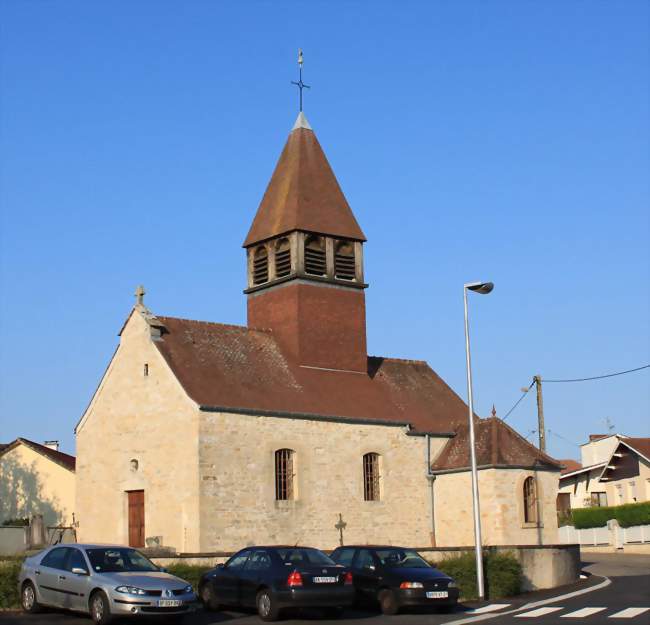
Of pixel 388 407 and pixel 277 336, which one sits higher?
pixel 277 336

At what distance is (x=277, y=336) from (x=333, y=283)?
9.51 ft

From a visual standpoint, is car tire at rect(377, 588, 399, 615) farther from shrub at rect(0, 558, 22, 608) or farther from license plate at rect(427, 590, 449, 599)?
shrub at rect(0, 558, 22, 608)

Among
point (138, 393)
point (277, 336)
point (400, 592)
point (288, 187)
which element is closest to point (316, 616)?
point (400, 592)

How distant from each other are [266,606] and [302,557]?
4.44 ft

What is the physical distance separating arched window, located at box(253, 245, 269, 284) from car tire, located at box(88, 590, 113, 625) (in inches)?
855

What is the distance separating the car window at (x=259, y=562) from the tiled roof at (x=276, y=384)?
37.0 feet

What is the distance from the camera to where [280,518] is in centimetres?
3294

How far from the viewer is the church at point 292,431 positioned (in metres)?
32.3

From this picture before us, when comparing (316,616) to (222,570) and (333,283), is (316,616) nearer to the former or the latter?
(222,570)

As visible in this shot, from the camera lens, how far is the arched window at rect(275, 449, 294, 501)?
33.4 meters

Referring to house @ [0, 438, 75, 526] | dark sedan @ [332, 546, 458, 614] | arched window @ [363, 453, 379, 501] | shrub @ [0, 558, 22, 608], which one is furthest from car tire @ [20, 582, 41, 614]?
house @ [0, 438, 75, 526]

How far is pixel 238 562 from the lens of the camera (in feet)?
69.5

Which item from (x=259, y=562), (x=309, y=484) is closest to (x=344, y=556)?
(x=259, y=562)

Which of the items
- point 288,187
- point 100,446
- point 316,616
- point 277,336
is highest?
point 288,187
